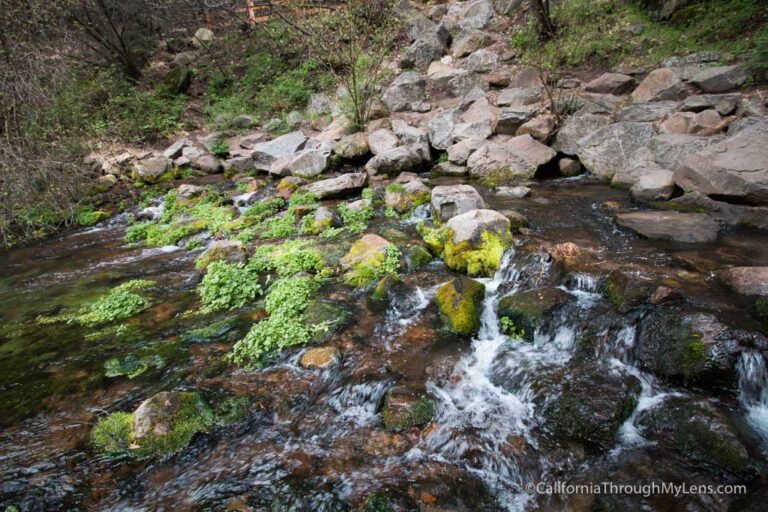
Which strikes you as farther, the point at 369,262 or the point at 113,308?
the point at 369,262

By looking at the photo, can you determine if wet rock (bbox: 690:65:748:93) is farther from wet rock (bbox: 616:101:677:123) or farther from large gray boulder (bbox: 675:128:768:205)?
large gray boulder (bbox: 675:128:768:205)

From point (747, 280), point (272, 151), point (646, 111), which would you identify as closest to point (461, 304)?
point (747, 280)

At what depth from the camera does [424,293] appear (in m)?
5.57

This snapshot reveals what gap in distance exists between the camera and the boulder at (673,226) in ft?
19.3

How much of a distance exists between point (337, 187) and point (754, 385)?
28.1 feet

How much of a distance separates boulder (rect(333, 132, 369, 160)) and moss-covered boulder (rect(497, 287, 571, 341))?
28.7 feet

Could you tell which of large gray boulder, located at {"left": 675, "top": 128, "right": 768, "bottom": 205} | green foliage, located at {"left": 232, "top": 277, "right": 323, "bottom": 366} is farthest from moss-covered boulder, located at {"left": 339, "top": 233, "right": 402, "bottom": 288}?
large gray boulder, located at {"left": 675, "top": 128, "right": 768, "bottom": 205}

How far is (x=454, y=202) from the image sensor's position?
292 inches

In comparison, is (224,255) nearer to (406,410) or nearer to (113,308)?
(113,308)

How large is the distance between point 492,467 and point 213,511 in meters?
2.27

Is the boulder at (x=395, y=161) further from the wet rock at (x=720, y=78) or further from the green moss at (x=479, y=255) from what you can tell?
the wet rock at (x=720, y=78)

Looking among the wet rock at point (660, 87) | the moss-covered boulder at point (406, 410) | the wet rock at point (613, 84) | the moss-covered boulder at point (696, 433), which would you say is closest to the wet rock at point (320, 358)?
the moss-covered boulder at point (406, 410)

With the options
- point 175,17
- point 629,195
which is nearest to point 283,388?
point 629,195

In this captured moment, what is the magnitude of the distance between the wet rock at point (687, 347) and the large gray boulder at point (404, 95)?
13.4 metres
